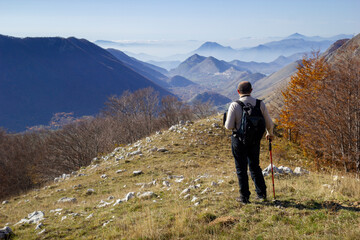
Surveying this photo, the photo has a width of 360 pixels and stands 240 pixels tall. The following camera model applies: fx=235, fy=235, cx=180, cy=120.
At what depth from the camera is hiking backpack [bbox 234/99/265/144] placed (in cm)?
578

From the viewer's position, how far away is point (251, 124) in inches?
227

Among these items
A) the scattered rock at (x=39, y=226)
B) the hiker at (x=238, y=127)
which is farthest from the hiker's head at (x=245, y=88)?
the scattered rock at (x=39, y=226)

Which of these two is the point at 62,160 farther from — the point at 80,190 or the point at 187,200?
the point at 187,200

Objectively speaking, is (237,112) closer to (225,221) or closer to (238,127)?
(238,127)

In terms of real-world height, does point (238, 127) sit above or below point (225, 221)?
above

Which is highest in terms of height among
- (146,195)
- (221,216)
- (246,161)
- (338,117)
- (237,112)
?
(237,112)

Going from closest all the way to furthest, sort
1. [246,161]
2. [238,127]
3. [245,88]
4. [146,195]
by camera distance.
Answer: [245,88] < [238,127] < [246,161] < [146,195]

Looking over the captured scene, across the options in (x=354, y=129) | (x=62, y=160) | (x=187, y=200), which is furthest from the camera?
(x=62, y=160)

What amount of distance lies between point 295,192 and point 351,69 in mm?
15128

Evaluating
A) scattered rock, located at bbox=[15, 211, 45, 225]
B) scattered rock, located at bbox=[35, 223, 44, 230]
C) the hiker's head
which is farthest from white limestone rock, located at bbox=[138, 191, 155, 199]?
the hiker's head

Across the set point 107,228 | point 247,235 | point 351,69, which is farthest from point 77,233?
point 351,69

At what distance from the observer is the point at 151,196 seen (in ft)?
29.1

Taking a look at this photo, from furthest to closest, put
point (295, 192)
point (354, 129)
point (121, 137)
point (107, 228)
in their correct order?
point (121, 137) → point (354, 129) → point (295, 192) → point (107, 228)

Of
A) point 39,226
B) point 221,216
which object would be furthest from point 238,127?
point 39,226
